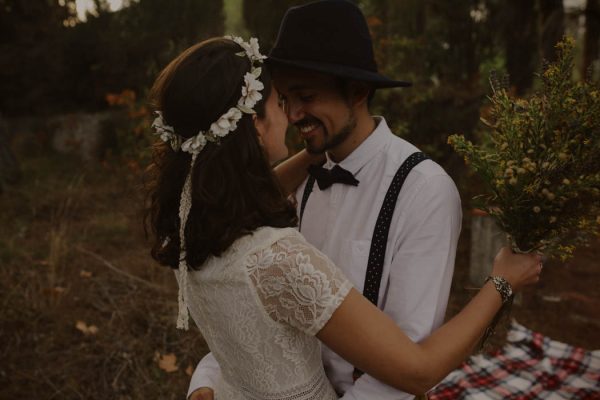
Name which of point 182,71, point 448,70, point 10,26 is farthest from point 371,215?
point 10,26

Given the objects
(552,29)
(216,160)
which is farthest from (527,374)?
(552,29)

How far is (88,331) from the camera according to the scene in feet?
14.3

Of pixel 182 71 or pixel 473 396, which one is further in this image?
pixel 473 396

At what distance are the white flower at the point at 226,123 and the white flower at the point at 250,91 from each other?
0.14ft

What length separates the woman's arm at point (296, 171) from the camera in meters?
2.54

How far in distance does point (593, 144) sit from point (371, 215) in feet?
2.58

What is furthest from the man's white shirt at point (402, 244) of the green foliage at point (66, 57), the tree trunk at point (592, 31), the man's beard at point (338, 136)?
the green foliage at point (66, 57)

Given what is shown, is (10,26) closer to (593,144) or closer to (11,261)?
(11,261)

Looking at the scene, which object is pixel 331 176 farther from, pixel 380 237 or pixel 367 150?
pixel 380 237

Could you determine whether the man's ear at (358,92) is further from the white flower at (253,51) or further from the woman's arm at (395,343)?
the woman's arm at (395,343)

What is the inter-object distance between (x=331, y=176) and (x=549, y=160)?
2.84ft

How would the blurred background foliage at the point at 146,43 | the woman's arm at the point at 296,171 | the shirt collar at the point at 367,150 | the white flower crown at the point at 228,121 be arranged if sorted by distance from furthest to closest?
the blurred background foliage at the point at 146,43 → the woman's arm at the point at 296,171 → the shirt collar at the point at 367,150 → the white flower crown at the point at 228,121

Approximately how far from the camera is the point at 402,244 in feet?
6.16

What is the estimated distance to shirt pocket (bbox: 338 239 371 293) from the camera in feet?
6.46
